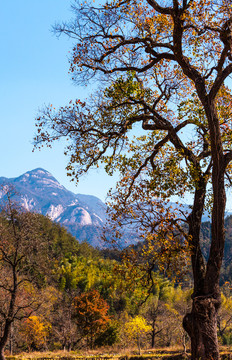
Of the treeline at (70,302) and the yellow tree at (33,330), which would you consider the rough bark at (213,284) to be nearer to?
the treeline at (70,302)

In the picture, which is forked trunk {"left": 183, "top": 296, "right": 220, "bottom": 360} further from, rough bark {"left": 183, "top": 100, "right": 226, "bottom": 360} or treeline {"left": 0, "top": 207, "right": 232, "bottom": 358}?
treeline {"left": 0, "top": 207, "right": 232, "bottom": 358}

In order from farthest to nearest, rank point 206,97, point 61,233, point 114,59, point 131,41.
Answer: point 61,233 → point 114,59 → point 131,41 → point 206,97

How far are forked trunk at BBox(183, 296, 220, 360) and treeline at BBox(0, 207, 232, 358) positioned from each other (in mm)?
1203

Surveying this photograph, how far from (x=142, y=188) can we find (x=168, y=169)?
0.74 meters

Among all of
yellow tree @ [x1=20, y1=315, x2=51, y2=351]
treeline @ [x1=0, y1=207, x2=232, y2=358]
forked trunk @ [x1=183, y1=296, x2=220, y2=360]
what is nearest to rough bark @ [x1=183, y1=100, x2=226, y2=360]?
forked trunk @ [x1=183, y1=296, x2=220, y2=360]

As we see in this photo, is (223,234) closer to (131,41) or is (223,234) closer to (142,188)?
(142,188)

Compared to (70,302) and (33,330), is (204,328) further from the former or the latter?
(70,302)

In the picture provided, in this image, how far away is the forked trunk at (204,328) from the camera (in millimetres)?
5992

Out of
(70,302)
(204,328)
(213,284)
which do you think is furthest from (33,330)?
(213,284)

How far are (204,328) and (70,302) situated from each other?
3426cm

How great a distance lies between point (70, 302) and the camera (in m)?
37.7

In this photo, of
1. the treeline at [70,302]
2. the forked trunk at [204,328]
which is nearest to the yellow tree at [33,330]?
the treeline at [70,302]

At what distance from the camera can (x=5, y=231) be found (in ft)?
51.7

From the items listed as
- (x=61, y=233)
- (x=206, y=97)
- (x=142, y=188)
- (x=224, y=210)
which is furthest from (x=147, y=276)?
(x=61, y=233)
